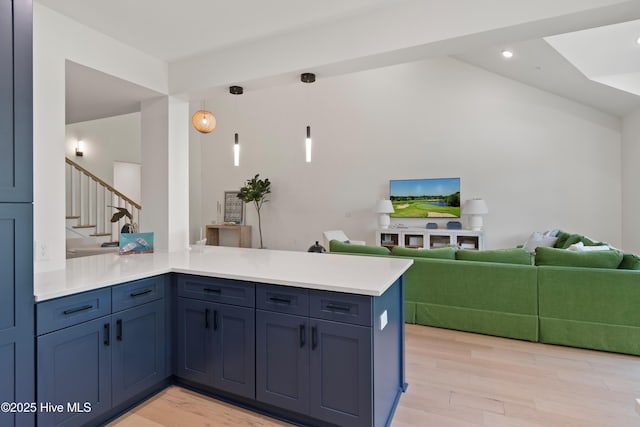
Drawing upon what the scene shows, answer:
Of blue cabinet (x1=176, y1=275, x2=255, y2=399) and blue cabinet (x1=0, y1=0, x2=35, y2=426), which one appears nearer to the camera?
blue cabinet (x1=0, y1=0, x2=35, y2=426)

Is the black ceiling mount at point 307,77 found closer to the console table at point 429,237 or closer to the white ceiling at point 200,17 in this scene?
the white ceiling at point 200,17

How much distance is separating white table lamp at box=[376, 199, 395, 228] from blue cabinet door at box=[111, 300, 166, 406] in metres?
5.01

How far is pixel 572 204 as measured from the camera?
5.83 m

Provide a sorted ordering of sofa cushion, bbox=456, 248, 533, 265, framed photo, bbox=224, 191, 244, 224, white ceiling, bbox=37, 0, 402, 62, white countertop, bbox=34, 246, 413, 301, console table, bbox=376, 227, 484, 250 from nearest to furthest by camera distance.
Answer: white countertop, bbox=34, 246, 413, 301, white ceiling, bbox=37, 0, 402, 62, sofa cushion, bbox=456, 248, 533, 265, console table, bbox=376, 227, 484, 250, framed photo, bbox=224, 191, 244, 224

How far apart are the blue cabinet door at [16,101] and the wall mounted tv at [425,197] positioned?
6.08 m

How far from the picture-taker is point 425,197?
22.2 feet

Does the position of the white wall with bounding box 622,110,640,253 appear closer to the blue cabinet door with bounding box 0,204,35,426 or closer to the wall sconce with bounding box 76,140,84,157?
the blue cabinet door with bounding box 0,204,35,426

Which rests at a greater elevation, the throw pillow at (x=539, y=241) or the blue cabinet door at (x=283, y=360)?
the throw pillow at (x=539, y=241)

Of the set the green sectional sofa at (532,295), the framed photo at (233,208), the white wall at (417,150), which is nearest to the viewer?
the green sectional sofa at (532,295)

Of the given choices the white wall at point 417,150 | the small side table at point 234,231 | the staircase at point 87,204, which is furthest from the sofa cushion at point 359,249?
the small side table at point 234,231

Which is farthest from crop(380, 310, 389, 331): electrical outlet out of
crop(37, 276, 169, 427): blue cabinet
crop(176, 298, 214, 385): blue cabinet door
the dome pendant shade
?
the dome pendant shade

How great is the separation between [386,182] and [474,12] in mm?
5193

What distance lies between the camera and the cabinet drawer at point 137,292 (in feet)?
6.69

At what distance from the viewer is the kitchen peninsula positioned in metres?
1.76
